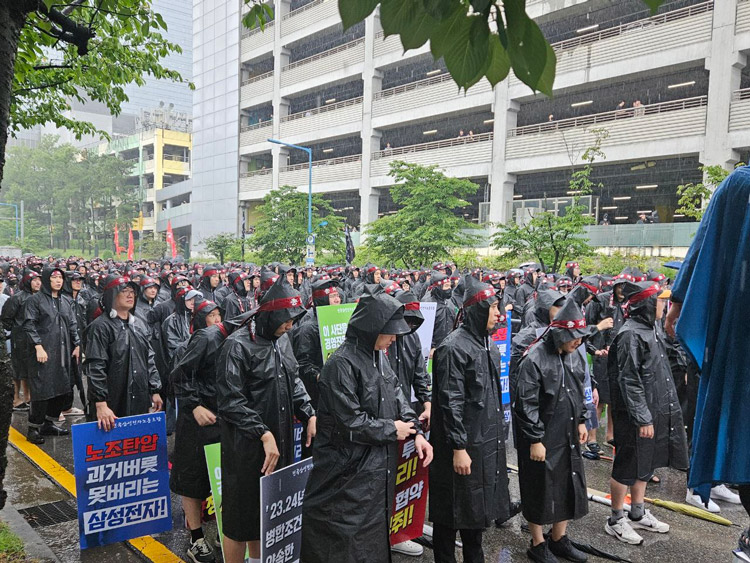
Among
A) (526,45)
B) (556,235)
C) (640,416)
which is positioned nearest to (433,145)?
(556,235)

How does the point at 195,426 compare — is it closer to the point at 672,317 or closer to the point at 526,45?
the point at 672,317

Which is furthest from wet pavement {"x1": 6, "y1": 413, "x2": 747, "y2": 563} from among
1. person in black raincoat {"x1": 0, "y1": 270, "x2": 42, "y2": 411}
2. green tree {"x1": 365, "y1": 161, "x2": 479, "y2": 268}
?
green tree {"x1": 365, "y1": 161, "x2": 479, "y2": 268}

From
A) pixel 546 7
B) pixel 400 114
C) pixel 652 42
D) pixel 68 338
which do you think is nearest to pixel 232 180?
pixel 400 114

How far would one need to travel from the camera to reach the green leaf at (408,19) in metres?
1.76

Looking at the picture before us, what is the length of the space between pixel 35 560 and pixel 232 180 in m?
44.3

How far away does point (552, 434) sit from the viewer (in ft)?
14.5

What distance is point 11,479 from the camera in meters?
5.90

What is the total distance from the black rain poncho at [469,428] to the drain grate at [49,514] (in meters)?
3.45

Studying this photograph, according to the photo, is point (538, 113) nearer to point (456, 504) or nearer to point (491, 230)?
point (491, 230)

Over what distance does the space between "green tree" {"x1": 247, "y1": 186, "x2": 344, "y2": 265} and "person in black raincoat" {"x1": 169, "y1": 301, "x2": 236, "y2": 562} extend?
25409mm

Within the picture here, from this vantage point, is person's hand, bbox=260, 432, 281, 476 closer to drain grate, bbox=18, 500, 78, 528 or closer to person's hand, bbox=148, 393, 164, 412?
person's hand, bbox=148, 393, 164, 412

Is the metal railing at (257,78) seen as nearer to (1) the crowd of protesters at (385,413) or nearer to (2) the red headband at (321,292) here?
(2) the red headband at (321,292)

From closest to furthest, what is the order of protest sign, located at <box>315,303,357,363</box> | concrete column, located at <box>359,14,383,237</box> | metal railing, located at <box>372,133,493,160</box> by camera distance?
protest sign, located at <box>315,303,357,363</box> → metal railing, located at <box>372,133,493,160</box> → concrete column, located at <box>359,14,383,237</box>

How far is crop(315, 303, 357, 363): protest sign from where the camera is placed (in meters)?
6.09
